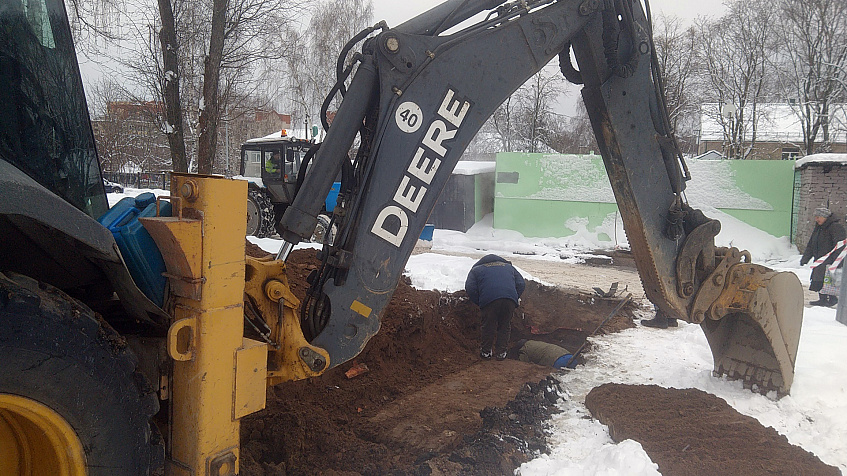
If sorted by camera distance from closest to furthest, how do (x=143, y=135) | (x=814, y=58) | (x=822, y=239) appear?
(x=822, y=239), (x=814, y=58), (x=143, y=135)

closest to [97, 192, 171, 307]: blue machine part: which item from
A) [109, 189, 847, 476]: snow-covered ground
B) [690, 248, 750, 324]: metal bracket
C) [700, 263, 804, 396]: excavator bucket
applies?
[109, 189, 847, 476]: snow-covered ground

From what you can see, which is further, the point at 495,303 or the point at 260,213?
the point at 260,213

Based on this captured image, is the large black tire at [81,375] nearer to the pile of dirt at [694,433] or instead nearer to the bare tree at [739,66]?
the pile of dirt at [694,433]

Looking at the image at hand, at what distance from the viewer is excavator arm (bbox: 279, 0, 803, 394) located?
9.65 feet

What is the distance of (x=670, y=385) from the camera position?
5016 mm

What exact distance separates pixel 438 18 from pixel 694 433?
3.22m

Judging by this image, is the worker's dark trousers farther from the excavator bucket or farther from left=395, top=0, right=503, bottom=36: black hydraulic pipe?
left=395, top=0, right=503, bottom=36: black hydraulic pipe

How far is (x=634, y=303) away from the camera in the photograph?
8.58 meters

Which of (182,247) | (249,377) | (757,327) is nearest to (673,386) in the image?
(757,327)

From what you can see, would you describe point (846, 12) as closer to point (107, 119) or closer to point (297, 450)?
point (297, 450)

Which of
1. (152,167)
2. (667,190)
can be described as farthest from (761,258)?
(152,167)

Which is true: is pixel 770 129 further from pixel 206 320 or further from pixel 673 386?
pixel 206 320

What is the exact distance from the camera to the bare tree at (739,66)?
Answer: 87.2 ft

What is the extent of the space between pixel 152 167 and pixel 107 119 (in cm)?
1654
